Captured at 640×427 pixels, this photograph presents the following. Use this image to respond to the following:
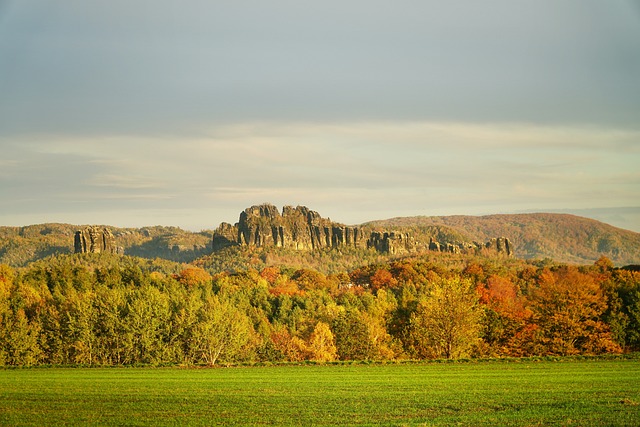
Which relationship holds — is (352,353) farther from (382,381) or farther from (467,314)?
(382,381)

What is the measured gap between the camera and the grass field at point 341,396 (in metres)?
25.2

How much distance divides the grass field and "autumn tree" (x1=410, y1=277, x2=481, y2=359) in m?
10.4

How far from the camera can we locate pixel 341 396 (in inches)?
1276

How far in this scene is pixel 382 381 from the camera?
39.5m

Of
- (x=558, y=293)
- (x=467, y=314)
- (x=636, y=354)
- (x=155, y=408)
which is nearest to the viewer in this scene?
(x=155, y=408)

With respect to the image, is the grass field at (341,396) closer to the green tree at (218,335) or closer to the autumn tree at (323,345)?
the green tree at (218,335)

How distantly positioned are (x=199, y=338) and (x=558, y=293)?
33120 millimetres

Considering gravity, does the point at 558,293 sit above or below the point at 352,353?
above

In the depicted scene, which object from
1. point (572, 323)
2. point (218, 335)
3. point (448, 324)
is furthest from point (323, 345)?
point (572, 323)

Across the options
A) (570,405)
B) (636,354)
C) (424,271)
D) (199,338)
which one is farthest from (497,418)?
(424,271)

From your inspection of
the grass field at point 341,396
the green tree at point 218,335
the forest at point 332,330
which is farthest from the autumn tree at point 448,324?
the green tree at point 218,335

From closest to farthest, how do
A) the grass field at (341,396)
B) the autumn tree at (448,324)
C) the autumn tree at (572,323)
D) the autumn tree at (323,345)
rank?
the grass field at (341,396)
the autumn tree at (448,324)
the autumn tree at (572,323)
the autumn tree at (323,345)

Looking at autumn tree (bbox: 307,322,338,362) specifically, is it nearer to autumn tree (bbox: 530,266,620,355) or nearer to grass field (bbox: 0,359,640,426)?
grass field (bbox: 0,359,640,426)

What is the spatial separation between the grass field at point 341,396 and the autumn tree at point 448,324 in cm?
1039
